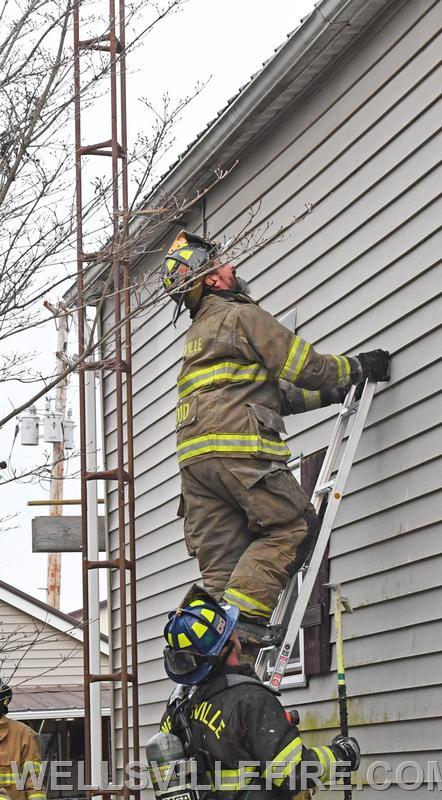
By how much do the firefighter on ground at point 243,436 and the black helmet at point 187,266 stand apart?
14 millimetres

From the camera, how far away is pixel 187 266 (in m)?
6.40

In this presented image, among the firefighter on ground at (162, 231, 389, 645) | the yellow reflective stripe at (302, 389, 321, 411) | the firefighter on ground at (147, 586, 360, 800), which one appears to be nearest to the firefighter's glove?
the firefighter on ground at (147, 586, 360, 800)

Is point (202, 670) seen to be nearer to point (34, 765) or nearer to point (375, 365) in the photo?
point (375, 365)

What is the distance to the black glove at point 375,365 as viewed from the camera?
6.27 m

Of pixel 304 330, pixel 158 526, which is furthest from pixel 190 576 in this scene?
pixel 304 330

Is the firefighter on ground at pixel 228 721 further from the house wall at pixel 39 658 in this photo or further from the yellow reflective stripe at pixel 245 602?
the house wall at pixel 39 658

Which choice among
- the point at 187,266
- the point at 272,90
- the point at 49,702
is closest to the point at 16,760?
the point at 187,266

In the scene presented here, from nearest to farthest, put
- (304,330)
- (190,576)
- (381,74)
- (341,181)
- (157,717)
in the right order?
(381,74), (341,181), (304,330), (190,576), (157,717)

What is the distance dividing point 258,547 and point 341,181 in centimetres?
242

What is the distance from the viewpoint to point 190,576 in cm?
946

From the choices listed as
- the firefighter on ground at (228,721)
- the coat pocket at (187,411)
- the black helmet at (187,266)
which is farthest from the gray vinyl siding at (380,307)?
the firefighter on ground at (228,721)

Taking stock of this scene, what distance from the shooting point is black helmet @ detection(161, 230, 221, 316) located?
632cm

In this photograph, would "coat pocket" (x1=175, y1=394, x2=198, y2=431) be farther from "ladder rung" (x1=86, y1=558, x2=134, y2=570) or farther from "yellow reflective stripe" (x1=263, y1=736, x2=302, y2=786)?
"ladder rung" (x1=86, y1=558, x2=134, y2=570)

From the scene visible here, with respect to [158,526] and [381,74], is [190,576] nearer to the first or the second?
[158,526]
